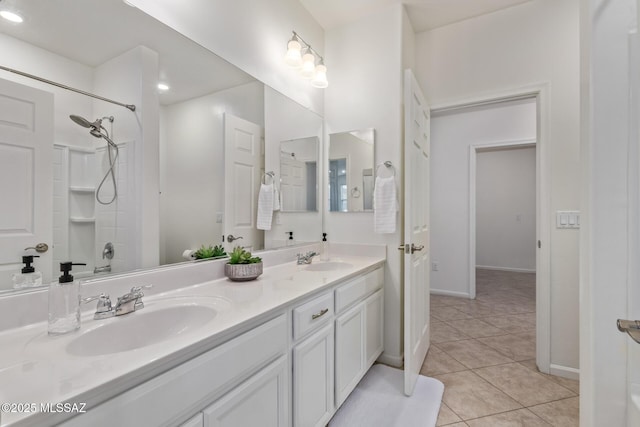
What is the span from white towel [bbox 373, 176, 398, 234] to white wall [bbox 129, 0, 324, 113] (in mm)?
887

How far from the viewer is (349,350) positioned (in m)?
1.64

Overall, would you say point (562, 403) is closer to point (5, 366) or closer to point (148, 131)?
point (5, 366)

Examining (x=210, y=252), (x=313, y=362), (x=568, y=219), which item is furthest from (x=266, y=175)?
(x=568, y=219)

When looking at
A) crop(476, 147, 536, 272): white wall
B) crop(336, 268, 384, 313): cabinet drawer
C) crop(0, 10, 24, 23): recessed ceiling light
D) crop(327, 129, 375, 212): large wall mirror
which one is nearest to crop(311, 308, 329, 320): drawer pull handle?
crop(336, 268, 384, 313): cabinet drawer

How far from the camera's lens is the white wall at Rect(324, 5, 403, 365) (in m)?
2.19

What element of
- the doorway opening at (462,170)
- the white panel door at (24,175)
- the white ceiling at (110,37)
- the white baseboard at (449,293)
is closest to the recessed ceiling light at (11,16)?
the white ceiling at (110,37)

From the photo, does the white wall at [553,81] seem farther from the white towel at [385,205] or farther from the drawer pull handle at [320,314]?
the drawer pull handle at [320,314]

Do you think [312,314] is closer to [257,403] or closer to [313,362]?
[313,362]

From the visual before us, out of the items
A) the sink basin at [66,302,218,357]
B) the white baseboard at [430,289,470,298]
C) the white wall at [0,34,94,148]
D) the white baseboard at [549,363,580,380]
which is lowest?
the white baseboard at [549,363,580,380]

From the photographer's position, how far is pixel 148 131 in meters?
1.23

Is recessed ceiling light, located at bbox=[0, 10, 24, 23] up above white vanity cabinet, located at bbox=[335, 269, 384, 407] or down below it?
above

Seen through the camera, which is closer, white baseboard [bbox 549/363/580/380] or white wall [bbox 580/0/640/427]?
white wall [bbox 580/0/640/427]

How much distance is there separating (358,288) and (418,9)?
2.22m

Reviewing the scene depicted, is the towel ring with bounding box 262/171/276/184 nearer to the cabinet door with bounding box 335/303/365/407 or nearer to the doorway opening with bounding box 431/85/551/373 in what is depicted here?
the cabinet door with bounding box 335/303/365/407
